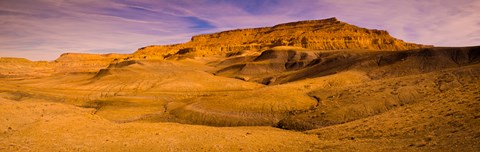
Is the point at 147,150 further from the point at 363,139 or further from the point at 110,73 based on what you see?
the point at 110,73

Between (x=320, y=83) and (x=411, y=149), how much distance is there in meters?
32.0

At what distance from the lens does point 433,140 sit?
62.7 feet

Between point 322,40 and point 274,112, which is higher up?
→ point 322,40

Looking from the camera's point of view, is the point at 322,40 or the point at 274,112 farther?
the point at 322,40

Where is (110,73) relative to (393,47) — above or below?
below

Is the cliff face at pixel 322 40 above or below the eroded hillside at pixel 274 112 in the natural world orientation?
above

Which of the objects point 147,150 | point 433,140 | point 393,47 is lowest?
point 147,150

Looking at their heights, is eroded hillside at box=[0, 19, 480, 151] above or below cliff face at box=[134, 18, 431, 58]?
below

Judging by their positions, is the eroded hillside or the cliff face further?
the cliff face

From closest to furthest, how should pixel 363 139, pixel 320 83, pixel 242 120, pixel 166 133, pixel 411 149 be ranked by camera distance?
pixel 411 149 → pixel 363 139 → pixel 166 133 → pixel 242 120 → pixel 320 83

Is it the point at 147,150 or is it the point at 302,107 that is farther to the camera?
the point at 302,107

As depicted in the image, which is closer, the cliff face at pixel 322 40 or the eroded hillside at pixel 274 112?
the eroded hillside at pixel 274 112

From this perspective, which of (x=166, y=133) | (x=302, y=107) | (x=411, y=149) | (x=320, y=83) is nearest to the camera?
(x=411, y=149)

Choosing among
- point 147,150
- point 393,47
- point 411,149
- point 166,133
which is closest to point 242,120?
point 166,133
